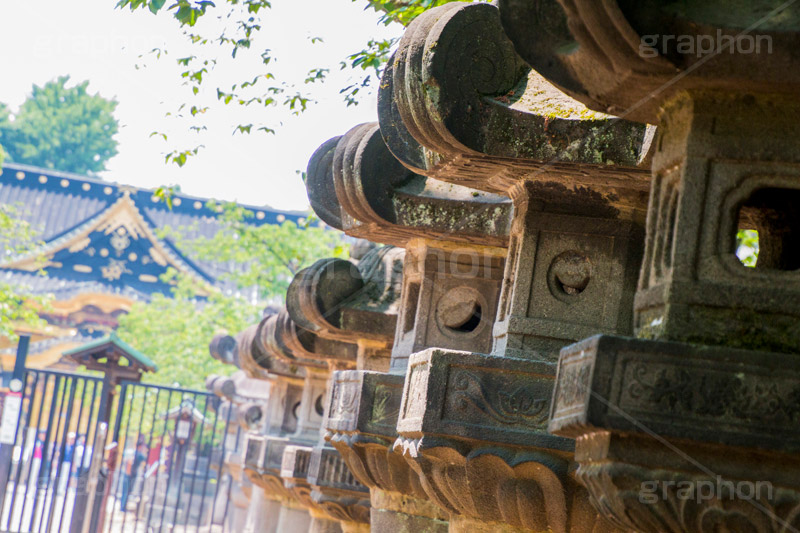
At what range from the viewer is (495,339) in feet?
15.5

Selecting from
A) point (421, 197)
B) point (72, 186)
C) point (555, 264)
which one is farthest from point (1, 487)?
point (72, 186)

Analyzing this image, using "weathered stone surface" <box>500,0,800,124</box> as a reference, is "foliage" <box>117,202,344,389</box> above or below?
below

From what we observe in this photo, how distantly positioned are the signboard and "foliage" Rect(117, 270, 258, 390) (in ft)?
25.5

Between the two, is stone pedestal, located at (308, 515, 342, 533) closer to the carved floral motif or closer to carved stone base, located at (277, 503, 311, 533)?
carved stone base, located at (277, 503, 311, 533)

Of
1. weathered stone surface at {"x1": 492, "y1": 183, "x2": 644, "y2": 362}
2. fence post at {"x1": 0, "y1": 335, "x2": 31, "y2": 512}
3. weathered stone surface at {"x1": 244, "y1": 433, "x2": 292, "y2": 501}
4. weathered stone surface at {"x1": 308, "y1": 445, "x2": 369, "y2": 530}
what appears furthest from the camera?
fence post at {"x1": 0, "y1": 335, "x2": 31, "y2": 512}

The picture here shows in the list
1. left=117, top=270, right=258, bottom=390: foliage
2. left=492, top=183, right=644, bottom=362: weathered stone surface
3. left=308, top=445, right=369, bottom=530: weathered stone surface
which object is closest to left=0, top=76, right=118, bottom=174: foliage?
left=117, top=270, right=258, bottom=390: foliage

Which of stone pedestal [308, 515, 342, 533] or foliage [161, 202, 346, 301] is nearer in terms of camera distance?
stone pedestal [308, 515, 342, 533]

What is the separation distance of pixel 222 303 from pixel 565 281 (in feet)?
59.7

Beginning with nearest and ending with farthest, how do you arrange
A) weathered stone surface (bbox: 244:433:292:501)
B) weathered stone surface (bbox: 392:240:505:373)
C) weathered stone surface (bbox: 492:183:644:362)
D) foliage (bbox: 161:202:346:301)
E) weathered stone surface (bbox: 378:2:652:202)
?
weathered stone surface (bbox: 378:2:652:202) < weathered stone surface (bbox: 492:183:644:362) < weathered stone surface (bbox: 392:240:505:373) < weathered stone surface (bbox: 244:433:292:501) < foliage (bbox: 161:202:346:301)

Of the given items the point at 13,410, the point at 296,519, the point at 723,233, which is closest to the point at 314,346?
the point at 296,519

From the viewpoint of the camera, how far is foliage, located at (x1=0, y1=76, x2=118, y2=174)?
49.9 m

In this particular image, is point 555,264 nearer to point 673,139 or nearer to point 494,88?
point 494,88

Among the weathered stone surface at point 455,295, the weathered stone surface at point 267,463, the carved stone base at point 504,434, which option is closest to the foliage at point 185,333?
the weathered stone surface at point 267,463

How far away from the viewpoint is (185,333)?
2320 centimetres
